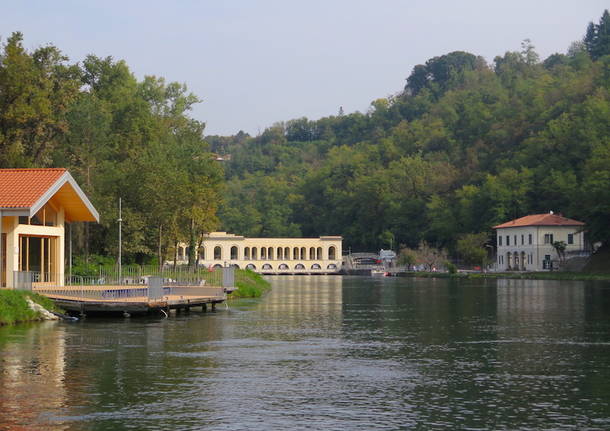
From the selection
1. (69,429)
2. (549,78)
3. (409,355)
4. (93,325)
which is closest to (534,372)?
(409,355)

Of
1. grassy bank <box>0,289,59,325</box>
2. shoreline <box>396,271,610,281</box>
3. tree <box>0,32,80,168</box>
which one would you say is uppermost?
A: tree <box>0,32,80,168</box>

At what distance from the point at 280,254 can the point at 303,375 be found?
169 m

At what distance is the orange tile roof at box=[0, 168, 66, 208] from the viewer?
39.8m

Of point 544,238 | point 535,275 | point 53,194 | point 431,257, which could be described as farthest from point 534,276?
point 53,194

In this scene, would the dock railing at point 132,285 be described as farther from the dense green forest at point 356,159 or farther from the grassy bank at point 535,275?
the grassy bank at point 535,275

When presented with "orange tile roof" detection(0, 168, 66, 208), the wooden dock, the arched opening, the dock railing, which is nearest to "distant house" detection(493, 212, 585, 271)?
the arched opening

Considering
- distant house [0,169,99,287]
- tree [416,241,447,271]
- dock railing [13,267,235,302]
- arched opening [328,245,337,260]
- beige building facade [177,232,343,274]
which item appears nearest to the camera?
distant house [0,169,99,287]

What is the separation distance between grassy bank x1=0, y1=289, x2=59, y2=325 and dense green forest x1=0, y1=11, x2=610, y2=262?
71.1ft

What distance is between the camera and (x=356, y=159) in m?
195

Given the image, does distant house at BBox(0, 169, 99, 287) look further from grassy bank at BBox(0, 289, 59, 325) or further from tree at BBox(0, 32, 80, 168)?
tree at BBox(0, 32, 80, 168)

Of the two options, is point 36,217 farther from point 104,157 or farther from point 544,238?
point 544,238

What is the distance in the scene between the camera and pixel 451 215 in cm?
15062

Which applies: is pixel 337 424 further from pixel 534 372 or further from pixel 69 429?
pixel 534 372

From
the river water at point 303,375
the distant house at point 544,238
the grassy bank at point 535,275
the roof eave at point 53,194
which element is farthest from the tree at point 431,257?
the river water at point 303,375
